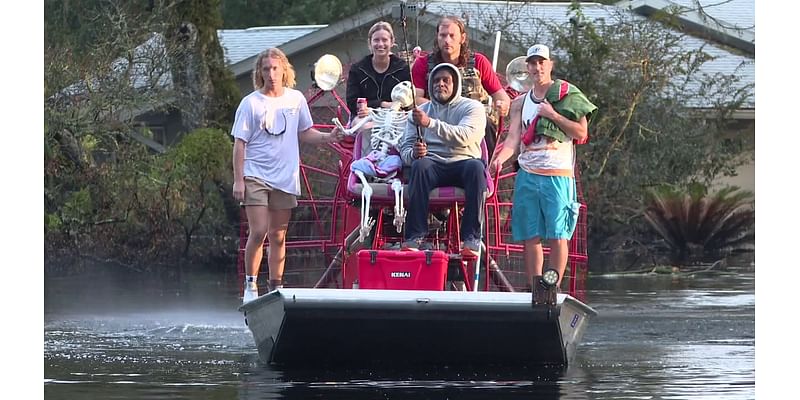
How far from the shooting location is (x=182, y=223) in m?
25.0

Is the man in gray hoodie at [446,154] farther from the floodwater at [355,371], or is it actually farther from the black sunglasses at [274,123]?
the floodwater at [355,371]

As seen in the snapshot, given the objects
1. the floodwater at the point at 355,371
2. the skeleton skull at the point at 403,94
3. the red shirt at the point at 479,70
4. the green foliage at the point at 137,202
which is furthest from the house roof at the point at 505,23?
the skeleton skull at the point at 403,94

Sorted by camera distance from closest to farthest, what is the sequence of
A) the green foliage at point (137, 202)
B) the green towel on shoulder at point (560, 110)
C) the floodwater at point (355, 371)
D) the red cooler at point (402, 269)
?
the floodwater at point (355, 371) < the red cooler at point (402, 269) < the green towel on shoulder at point (560, 110) < the green foliage at point (137, 202)

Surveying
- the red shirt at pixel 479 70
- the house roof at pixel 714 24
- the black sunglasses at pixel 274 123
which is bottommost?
the black sunglasses at pixel 274 123

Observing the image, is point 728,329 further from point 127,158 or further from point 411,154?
point 127,158

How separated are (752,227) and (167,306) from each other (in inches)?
513

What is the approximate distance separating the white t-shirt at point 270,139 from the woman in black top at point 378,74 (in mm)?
758

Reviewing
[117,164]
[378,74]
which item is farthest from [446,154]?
[117,164]

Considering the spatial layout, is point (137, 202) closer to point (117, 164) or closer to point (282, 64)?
point (117, 164)

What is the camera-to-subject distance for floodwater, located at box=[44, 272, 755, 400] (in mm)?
10602

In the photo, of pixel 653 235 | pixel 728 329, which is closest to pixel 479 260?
pixel 728 329

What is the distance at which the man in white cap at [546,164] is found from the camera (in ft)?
38.2

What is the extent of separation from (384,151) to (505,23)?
1703 centimetres

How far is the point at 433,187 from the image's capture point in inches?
455
